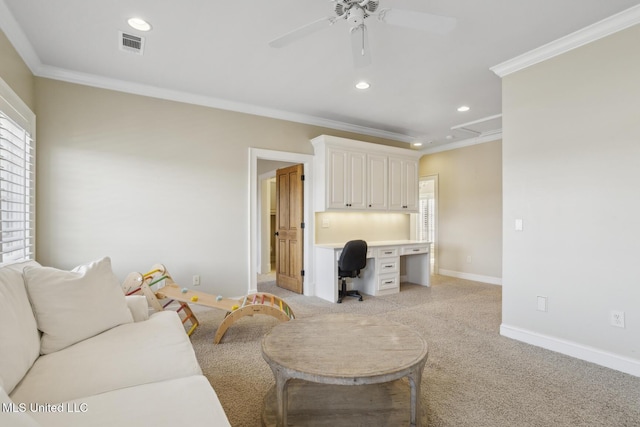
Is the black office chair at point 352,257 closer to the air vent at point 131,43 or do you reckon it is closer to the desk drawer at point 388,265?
the desk drawer at point 388,265

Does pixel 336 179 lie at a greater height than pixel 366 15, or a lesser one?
lesser

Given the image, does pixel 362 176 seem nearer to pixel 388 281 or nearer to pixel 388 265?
pixel 388 265

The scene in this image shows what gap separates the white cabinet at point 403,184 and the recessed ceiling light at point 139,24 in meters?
3.73

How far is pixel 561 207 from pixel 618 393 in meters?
1.38

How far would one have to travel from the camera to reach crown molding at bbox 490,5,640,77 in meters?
2.31

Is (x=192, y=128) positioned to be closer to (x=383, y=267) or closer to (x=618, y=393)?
(x=383, y=267)

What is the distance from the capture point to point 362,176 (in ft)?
16.0

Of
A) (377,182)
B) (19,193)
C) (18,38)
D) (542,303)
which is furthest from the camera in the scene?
(377,182)

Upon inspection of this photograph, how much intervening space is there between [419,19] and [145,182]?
10.6ft

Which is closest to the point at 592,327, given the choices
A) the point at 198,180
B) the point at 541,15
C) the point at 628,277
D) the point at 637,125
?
the point at 628,277

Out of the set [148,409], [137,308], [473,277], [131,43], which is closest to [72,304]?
[137,308]

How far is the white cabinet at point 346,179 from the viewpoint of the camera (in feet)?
15.1

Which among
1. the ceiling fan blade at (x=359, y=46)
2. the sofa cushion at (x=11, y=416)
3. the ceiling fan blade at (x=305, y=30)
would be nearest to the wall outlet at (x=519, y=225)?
the ceiling fan blade at (x=359, y=46)

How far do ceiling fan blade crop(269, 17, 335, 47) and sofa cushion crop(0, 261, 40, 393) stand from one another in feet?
6.41
